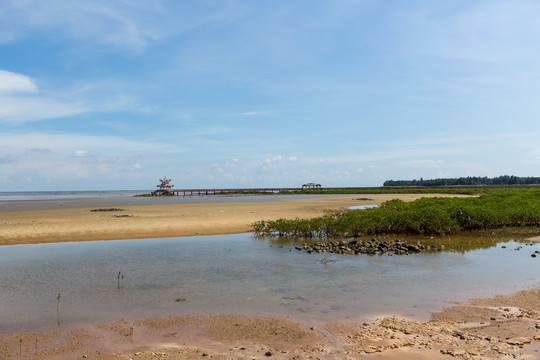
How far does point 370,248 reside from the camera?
16.0 m

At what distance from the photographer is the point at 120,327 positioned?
7855 millimetres

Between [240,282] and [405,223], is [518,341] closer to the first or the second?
[240,282]

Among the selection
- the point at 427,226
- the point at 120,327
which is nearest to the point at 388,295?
the point at 120,327

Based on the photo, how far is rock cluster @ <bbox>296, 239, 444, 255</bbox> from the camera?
15.7 meters

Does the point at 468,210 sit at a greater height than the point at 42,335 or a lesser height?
greater

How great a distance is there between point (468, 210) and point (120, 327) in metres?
20.2

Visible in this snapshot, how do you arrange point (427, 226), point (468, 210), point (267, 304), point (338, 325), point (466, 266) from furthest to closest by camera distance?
point (468, 210) → point (427, 226) → point (466, 266) → point (267, 304) → point (338, 325)

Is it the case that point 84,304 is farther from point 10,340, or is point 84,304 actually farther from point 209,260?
point 209,260

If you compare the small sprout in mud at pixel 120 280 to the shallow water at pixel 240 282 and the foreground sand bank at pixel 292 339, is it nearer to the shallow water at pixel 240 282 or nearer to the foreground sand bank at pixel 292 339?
the shallow water at pixel 240 282

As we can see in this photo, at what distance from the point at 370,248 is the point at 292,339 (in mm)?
9795

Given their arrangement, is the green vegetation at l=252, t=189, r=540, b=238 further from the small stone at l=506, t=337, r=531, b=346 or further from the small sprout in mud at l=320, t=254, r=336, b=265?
the small stone at l=506, t=337, r=531, b=346

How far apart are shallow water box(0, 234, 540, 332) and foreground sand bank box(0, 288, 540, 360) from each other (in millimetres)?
614

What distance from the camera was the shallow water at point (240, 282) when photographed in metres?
8.84

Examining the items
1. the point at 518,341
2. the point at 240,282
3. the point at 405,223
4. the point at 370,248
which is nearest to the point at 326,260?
the point at 370,248
